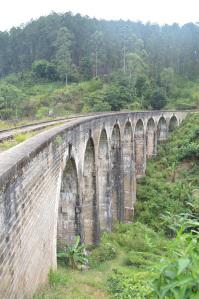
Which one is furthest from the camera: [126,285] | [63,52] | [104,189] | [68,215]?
[63,52]

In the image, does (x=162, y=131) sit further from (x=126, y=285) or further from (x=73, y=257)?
(x=126, y=285)

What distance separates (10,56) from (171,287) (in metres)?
77.6

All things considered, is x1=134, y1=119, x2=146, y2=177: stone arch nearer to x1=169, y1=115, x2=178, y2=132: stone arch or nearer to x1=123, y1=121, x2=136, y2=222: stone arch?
x1=123, y1=121, x2=136, y2=222: stone arch

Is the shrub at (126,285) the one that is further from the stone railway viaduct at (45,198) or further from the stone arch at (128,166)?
the stone arch at (128,166)

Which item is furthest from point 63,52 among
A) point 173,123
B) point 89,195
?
point 89,195

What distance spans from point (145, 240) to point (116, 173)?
15.4 m

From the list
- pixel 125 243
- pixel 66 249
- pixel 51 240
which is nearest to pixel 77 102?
pixel 125 243

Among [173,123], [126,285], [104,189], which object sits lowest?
[126,285]

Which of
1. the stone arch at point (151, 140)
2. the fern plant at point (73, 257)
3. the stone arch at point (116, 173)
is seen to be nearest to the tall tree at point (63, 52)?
the stone arch at point (151, 140)

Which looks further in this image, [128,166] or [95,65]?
[95,65]

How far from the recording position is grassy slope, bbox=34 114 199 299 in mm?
7495

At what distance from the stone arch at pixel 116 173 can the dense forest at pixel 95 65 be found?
20.8m

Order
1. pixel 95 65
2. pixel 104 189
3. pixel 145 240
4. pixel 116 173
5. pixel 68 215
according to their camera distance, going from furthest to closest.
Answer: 1. pixel 95 65
2. pixel 116 173
3. pixel 104 189
4. pixel 68 215
5. pixel 145 240

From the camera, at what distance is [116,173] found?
810 inches
